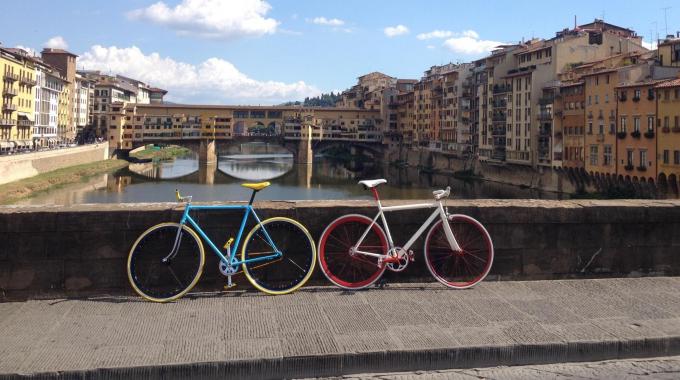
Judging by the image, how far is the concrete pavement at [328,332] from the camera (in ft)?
11.8

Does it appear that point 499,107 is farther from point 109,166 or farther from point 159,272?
point 159,272

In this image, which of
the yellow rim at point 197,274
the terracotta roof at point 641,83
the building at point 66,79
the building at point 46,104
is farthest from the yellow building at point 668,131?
the building at point 66,79

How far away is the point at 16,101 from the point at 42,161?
13.3 m

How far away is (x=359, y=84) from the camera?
12800 cm

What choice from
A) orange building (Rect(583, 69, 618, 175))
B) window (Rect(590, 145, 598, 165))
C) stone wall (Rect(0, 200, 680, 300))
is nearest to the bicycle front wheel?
stone wall (Rect(0, 200, 680, 300))

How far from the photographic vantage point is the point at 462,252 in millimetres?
5375

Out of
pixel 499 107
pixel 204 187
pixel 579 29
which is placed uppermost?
pixel 579 29

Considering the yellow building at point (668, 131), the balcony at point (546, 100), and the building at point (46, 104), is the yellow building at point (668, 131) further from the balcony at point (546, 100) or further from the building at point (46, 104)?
the building at point (46, 104)

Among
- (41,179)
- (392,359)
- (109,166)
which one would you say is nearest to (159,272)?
(392,359)

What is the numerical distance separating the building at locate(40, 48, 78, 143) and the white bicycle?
90768 millimetres

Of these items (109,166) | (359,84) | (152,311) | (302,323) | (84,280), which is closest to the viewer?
(302,323)

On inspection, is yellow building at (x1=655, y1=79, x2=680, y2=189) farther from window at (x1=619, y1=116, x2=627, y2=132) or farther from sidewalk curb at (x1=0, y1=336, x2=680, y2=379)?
sidewalk curb at (x1=0, y1=336, x2=680, y2=379)

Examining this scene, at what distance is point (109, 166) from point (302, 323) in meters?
75.3

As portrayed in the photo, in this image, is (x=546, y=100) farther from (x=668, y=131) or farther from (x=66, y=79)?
(x=66, y=79)
